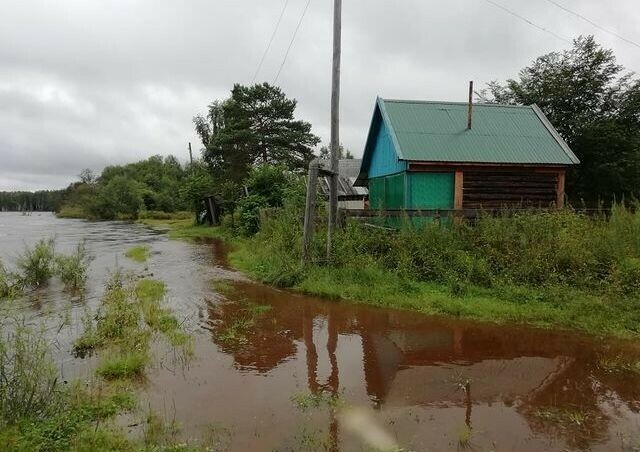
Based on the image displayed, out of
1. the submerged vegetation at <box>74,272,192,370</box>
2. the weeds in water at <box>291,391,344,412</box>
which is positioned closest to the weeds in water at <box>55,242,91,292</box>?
the submerged vegetation at <box>74,272,192,370</box>

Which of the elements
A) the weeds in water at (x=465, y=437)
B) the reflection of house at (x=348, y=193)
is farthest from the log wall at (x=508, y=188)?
the weeds in water at (x=465, y=437)

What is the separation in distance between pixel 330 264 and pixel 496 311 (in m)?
3.77

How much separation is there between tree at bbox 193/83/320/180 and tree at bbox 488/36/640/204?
15.5 m

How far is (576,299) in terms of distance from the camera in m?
7.66

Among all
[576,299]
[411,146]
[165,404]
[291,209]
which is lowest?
[165,404]

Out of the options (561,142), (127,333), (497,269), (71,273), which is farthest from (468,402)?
(561,142)

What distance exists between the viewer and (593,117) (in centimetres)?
2081

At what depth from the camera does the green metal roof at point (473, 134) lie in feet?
44.7

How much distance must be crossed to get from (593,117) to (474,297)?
17186 mm

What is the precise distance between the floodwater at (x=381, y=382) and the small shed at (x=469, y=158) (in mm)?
6569

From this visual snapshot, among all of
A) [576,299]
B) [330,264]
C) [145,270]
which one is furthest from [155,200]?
[576,299]

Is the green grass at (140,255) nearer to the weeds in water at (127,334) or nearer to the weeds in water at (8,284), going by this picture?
the weeds in water at (8,284)

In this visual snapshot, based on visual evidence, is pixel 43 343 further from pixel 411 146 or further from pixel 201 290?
pixel 411 146

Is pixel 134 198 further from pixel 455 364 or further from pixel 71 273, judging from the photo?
pixel 455 364
